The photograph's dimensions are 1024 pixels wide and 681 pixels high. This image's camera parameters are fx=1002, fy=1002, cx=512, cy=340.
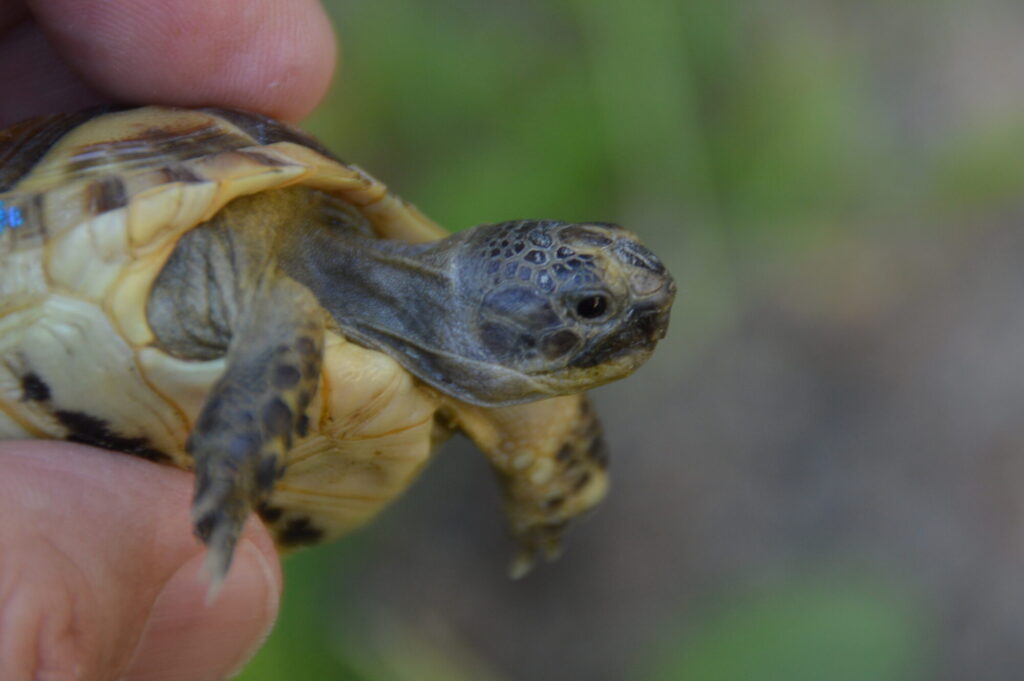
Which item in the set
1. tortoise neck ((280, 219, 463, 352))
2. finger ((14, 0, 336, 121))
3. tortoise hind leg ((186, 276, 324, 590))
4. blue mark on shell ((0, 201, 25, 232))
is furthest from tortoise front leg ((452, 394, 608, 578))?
finger ((14, 0, 336, 121))

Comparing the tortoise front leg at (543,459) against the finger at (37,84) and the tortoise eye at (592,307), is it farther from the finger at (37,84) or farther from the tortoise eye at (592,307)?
the finger at (37,84)

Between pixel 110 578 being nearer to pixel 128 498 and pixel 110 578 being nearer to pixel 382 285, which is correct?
pixel 128 498

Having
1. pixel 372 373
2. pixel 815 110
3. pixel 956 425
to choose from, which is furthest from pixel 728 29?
pixel 372 373

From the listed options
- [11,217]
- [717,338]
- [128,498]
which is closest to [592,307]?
[128,498]

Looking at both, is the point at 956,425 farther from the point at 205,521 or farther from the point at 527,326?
the point at 205,521

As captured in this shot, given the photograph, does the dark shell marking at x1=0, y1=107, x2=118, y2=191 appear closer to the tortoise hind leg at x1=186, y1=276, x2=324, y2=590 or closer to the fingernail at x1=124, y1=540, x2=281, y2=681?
the tortoise hind leg at x1=186, y1=276, x2=324, y2=590

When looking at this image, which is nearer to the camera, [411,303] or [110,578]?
[110,578]
